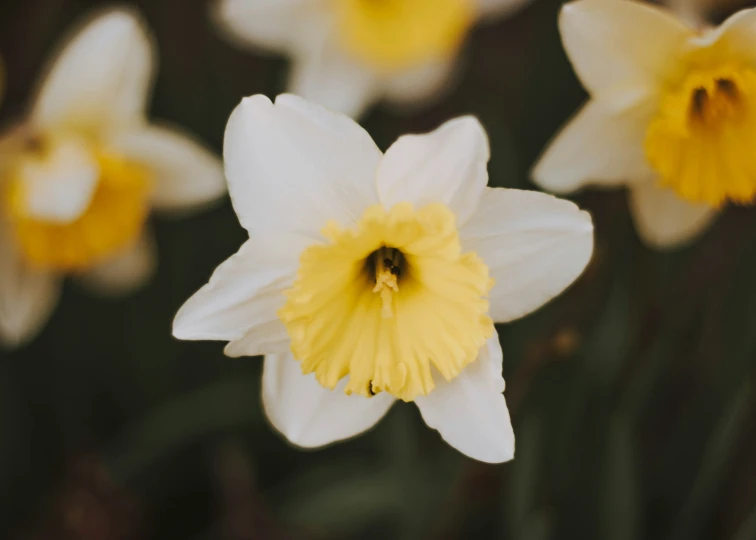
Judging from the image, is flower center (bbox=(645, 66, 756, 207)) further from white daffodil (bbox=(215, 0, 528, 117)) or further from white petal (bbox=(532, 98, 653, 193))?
white daffodil (bbox=(215, 0, 528, 117))

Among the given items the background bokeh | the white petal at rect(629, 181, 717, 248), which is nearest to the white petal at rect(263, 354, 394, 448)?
the background bokeh

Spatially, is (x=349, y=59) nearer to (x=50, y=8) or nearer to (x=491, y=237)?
(x=50, y=8)

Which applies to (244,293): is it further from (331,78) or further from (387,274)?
(331,78)

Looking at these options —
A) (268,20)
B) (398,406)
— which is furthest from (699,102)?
(268,20)

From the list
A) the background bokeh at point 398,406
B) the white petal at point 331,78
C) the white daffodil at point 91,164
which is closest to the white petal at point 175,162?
the white daffodil at point 91,164

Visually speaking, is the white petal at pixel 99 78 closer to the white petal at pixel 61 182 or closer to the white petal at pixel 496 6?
the white petal at pixel 61 182

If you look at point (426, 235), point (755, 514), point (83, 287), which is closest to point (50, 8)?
point (83, 287)
